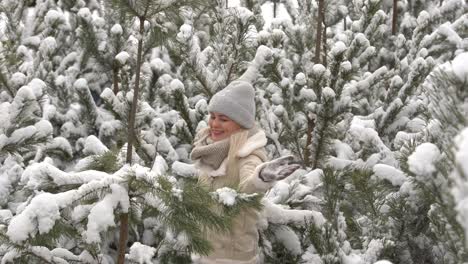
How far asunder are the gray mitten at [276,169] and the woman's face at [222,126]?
459 millimetres

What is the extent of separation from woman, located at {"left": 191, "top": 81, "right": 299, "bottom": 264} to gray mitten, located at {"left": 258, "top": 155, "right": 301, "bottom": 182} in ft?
0.75

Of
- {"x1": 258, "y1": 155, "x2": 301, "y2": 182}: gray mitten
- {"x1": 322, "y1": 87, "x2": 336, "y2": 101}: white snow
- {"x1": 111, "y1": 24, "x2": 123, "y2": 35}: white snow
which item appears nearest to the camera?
{"x1": 258, "y1": 155, "x2": 301, "y2": 182}: gray mitten

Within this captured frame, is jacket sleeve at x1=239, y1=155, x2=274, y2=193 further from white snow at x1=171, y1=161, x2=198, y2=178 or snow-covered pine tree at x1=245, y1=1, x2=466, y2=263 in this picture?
white snow at x1=171, y1=161, x2=198, y2=178

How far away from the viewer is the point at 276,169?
2070 mm

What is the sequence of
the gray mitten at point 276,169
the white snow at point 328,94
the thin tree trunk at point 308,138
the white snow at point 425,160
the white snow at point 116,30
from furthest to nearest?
the white snow at point 116,30, the thin tree trunk at point 308,138, the white snow at point 328,94, the gray mitten at point 276,169, the white snow at point 425,160

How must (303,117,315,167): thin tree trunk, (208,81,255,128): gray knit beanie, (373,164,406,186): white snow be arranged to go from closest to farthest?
(373,164,406,186): white snow < (208,81,255,128): gray knit beanie < (303,117,315,167): thin tree trunk

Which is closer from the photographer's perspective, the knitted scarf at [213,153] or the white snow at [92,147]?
the knitted scarf at [213,153]

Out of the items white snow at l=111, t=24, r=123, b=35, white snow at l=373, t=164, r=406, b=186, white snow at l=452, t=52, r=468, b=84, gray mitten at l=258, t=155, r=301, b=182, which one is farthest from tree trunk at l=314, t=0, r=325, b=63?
white snow at l=452, t=52, r=468, b=84

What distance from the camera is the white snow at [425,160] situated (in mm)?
1181

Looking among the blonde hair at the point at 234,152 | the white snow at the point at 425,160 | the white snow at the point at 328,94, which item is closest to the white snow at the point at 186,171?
the blonde hair at the point at 234,152

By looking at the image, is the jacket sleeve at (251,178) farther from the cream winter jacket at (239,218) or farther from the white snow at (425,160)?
the white snow at (425,160)

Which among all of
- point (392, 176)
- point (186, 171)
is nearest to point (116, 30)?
point (186, 171)

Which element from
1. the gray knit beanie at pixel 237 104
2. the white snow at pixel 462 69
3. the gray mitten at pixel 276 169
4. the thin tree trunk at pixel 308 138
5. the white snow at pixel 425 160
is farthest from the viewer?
the thin tree trunk at pixel 308 138

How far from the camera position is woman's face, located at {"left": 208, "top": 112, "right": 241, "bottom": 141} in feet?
8.21
